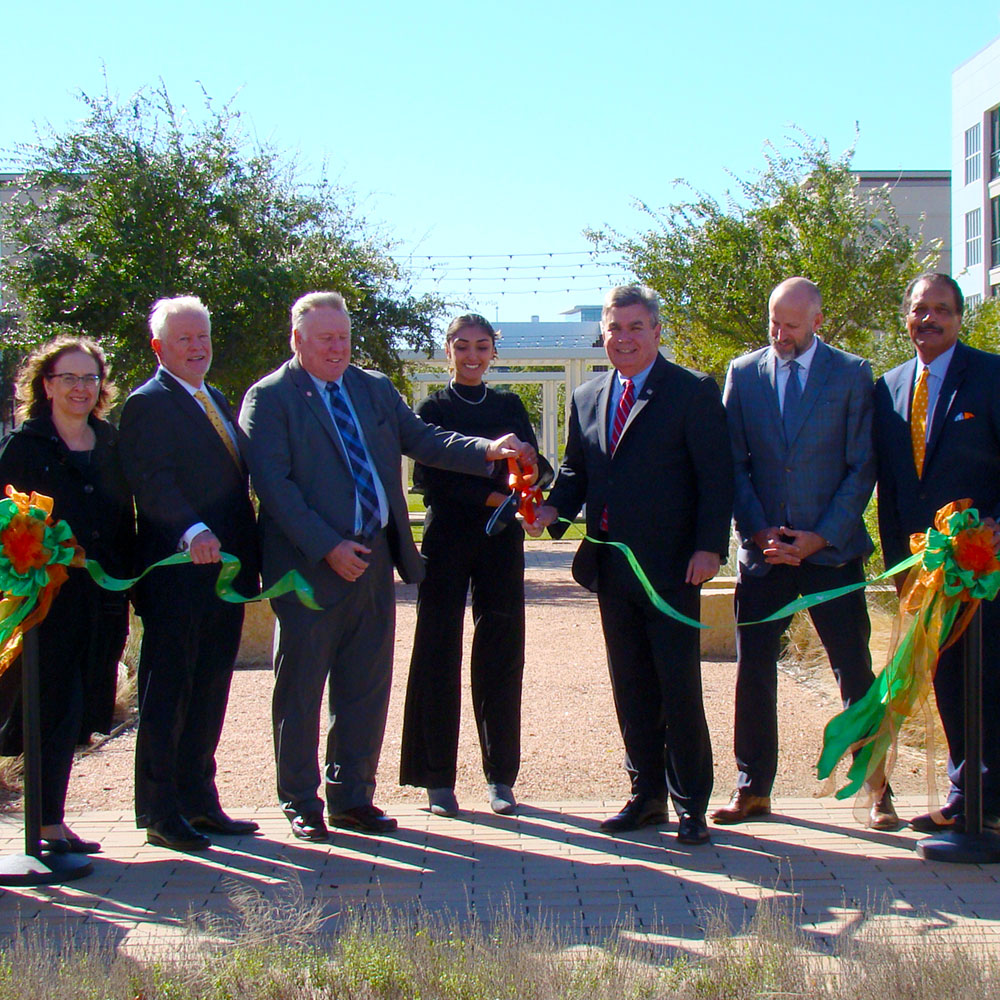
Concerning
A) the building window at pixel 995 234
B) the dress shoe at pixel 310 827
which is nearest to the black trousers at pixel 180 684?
the dress shoe at pixel 310 827

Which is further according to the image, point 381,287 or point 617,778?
point 381,287

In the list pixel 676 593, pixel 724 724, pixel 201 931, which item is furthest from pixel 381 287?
pixel 201 931

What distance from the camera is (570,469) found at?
5387mm

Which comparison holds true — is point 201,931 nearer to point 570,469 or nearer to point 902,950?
point 902,950

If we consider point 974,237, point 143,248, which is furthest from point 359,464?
point 974,237

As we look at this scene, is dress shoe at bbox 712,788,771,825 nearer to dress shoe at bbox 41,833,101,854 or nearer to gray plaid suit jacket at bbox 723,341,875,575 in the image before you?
gray plaid suit jacket at bbox 723,341,875,575

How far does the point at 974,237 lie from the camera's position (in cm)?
4088

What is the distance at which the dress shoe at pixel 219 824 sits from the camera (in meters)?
4.95

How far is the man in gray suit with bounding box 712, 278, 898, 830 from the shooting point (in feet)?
16.3

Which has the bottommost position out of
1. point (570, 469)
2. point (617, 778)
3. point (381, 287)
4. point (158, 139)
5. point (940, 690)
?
point (617, 778)

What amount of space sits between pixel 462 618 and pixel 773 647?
139 centimetres

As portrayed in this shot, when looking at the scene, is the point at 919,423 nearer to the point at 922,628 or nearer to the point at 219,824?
the point at 922,628

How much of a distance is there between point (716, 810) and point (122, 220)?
11.6m

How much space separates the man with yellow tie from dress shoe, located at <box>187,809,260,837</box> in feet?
9.14
